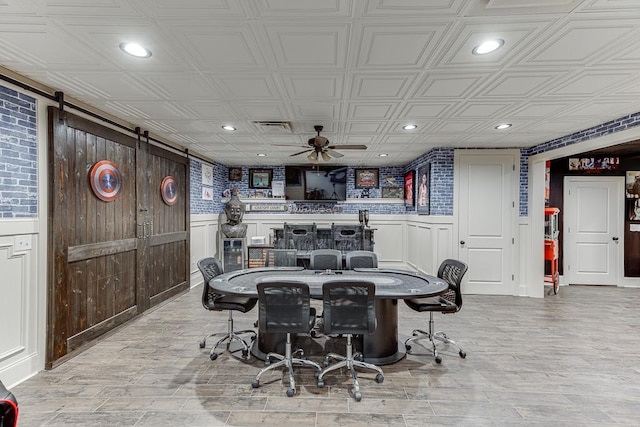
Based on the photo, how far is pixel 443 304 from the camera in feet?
10.6

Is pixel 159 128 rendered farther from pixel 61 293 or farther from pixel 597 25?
pixel 597 25

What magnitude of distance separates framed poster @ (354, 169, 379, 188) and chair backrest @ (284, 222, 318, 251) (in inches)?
71.8

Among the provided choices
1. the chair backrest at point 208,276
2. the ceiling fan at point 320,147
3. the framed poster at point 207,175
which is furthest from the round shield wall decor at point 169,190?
the ceiling fan at point 320,147


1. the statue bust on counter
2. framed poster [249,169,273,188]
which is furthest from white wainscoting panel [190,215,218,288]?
framed poster [249,169,273,188]

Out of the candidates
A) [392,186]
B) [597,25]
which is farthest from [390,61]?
[392,186]

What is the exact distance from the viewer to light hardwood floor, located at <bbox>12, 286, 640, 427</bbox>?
7.45ft

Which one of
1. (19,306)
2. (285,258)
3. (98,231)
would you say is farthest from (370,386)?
(98,231)

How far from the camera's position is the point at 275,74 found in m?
2.60

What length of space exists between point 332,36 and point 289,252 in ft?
10.5

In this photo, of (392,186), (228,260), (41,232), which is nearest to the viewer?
(41,232)

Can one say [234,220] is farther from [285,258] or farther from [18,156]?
[18,156]

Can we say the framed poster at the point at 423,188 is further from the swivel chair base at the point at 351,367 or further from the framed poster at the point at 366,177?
the swivel chair base at the point at 351,367

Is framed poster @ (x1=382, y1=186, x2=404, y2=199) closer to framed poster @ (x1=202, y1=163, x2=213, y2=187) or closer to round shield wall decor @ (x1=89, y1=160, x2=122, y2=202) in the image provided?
framed poster @ (x1=202, y1=163, x2=213, y2=187)

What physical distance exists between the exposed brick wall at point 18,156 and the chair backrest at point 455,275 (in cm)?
409
